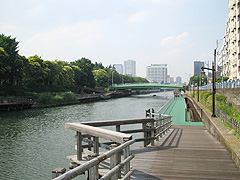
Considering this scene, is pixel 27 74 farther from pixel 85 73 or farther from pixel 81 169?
pixel 81 169

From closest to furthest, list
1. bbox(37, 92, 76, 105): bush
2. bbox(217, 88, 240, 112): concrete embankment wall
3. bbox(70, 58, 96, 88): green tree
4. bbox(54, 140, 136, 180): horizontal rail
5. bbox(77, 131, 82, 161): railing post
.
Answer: bbox(54, 140, 136, 180): horizontal rail < bbox(77, 131, 82, 161): railing post < bbox(217, 88, 240, 112): concrete embankment wall < bbox(37, 92, 76, 105): bush < bbox(70, 58, 96, 88): green tree

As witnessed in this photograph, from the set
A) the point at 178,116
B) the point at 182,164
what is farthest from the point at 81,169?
the point at 178,116

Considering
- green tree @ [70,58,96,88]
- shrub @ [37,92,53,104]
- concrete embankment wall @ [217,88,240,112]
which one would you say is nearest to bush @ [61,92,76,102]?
shrub @ [37,92,53,104]

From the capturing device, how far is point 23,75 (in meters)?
55.2

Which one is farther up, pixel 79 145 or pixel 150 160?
pixel 79 145

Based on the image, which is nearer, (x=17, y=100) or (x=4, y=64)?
(x=17, y=100)

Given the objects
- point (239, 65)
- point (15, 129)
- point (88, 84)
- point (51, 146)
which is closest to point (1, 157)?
point (51, 146)

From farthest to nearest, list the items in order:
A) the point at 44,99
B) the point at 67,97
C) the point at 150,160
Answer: the point at 67,97, the point at 44,99, the point at 150,160

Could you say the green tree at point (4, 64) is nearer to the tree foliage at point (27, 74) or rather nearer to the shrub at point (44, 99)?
the tree foliage at point (27, 74)

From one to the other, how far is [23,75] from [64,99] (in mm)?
10648

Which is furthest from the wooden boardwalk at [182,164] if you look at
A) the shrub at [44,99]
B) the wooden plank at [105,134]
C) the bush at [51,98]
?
the bush at [51,98]

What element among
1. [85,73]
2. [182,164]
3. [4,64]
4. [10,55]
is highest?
[10,55]

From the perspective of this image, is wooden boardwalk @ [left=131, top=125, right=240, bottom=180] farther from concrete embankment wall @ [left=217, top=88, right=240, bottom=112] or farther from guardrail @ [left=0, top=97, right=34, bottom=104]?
guardrail @ [left=0, top=97, right=34, bottom=104]

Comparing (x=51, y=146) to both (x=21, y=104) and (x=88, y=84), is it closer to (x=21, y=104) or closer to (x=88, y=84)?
(x=21, y=104)
